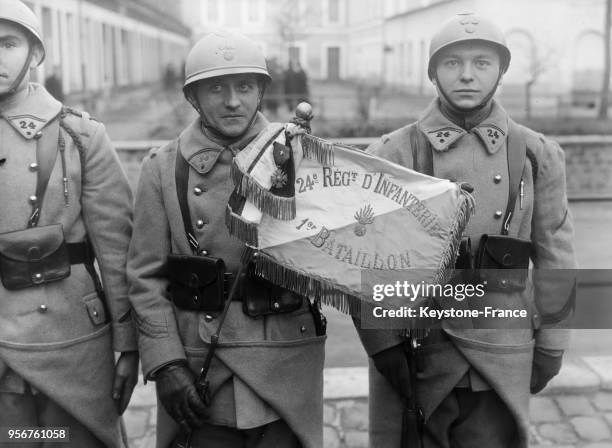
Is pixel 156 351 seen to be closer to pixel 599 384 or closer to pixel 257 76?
pixel 257 76

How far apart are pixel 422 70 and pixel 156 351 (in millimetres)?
10419

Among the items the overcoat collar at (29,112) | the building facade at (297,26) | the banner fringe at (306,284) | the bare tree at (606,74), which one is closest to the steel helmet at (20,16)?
the overcoat collar at (29,112)

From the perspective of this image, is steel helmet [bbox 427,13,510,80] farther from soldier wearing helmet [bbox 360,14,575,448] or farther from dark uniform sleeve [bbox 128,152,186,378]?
dark uniform sleeve [bbox 128,152,186,378]

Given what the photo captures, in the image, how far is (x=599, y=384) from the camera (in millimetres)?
5125

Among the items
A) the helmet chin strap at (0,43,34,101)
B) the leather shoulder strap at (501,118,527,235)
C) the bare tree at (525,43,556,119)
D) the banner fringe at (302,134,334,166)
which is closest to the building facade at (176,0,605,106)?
the bare tree at (525,43,556,119)

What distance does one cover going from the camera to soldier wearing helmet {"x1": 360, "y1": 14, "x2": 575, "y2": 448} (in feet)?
9.70

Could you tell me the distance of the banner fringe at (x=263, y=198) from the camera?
8.54 ft

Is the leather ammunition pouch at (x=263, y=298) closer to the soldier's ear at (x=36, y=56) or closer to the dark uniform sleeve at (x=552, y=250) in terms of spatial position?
the dark uniform sleeve at (x=552, y=250)

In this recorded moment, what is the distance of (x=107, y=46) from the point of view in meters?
13.8

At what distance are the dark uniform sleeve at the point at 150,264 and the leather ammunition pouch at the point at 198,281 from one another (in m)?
0.07

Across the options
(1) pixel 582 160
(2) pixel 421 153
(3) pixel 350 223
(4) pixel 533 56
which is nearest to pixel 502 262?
(2) pixel 421 153

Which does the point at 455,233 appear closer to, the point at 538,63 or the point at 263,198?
the point at 263,198

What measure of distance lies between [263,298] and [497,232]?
103 centimetres

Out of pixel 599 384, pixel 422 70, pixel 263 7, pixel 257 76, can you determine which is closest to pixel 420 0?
pixel 422 70
